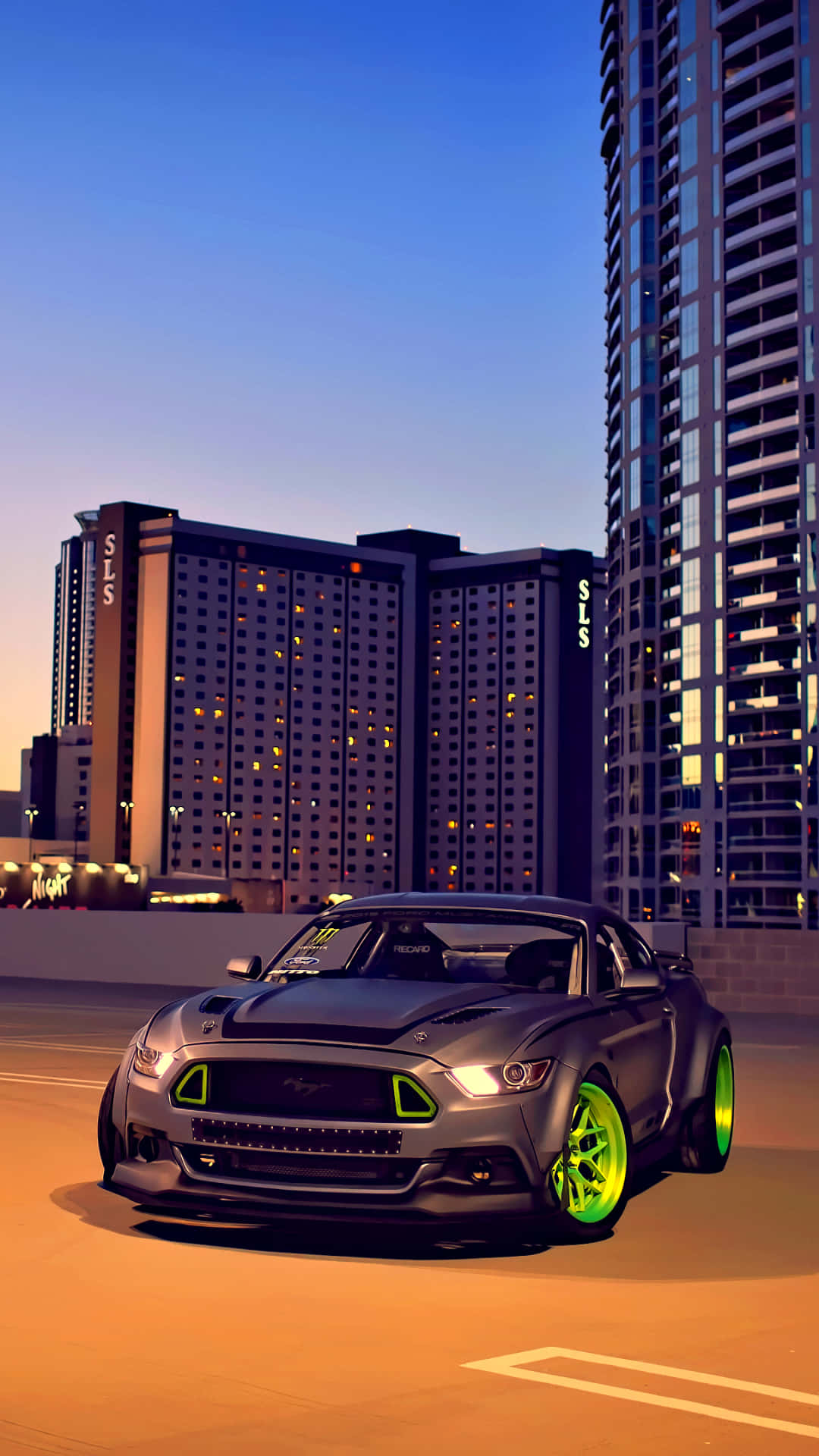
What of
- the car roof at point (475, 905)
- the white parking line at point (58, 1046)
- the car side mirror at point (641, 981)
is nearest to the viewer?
the car side mirror at point (641, 981)

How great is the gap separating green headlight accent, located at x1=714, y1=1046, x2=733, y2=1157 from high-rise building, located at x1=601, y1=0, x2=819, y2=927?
105598 millimetres

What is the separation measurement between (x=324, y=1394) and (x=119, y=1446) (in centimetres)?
71

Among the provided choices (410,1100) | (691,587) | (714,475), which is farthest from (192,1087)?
(714,475)

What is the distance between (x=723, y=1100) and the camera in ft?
32.0

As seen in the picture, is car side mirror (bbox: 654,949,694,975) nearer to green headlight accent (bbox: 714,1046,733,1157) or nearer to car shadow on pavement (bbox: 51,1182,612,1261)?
green headlight accent (bbox: 714,1046,733,1157)

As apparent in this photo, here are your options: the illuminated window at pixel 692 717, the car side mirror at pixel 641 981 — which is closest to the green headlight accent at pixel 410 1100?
the car side mirror at pixel 641 981

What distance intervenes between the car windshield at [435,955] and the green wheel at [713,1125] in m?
1.29

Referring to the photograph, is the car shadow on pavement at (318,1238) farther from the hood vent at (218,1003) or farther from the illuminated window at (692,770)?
the illuminated window at (692,770)

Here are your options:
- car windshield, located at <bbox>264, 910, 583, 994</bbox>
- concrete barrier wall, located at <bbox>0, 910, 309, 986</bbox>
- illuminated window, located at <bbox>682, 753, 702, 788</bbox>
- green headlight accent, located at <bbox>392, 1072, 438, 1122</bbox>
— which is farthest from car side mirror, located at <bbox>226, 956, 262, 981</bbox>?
illuminated window, located at <bbox>682, 753, 702, 788</bbox>

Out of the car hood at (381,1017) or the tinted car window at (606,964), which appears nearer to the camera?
the car hood at (381,1017)

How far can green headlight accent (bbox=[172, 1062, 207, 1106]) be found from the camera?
699 centimetres

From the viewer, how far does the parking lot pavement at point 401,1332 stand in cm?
458

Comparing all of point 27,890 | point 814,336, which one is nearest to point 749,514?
point 814,336

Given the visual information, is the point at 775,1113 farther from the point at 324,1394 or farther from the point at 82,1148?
the point at 324,1394
